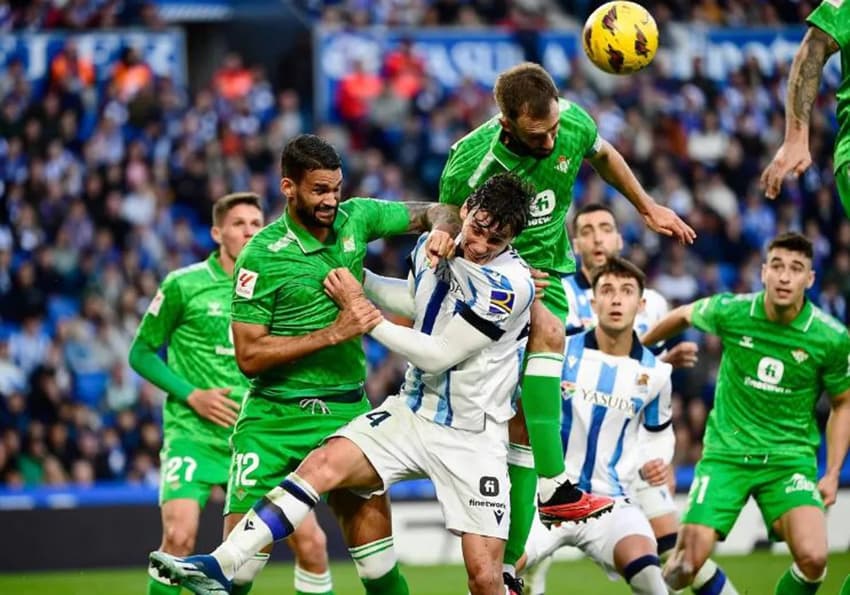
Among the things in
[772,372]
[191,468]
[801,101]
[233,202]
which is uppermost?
[801,101]

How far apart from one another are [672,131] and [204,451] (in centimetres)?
1087

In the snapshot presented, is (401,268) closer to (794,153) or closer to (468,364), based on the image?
(468,364)

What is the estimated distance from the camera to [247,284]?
6.53 metres

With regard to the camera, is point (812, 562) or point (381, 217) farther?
point (812, 562)

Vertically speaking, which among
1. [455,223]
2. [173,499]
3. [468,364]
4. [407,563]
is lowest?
[407,563]

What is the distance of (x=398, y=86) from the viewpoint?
58.8ft

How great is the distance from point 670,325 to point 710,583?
1515mm

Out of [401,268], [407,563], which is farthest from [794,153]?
[401,268]

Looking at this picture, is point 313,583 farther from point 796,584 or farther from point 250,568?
point 796,584

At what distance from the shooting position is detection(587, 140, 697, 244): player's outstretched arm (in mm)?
6875

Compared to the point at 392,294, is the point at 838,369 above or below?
below

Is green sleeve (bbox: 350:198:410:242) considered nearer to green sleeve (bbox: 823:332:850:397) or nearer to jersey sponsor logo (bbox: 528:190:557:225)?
jersey sponsor logo (bbox: 528:190:557:225)

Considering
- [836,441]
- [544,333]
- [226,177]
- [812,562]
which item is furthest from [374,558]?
[226,177]

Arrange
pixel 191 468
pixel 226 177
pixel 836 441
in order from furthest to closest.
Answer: pixel 226 177
pixel 836 441
pixel 191 468
